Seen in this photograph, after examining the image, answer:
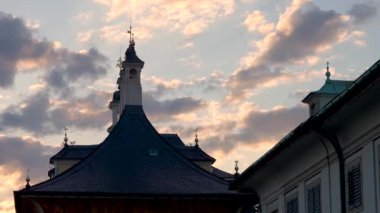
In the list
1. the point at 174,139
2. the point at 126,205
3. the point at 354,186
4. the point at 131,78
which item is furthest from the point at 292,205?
the point at 174,139

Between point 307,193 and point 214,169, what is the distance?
55.9m

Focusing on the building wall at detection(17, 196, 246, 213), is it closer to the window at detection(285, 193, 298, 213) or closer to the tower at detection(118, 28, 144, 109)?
the tower at detection(118, 28, 144, 109)

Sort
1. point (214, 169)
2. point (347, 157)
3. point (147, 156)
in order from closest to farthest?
point (347, 157) → point (147, 156) → point (214, 169)

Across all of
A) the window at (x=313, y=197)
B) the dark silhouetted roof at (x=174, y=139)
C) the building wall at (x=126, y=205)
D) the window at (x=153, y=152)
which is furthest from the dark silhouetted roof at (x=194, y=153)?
the window at (x=313, y=197)

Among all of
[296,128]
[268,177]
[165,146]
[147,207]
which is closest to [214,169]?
[165,146]

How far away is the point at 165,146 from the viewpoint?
7688 centimetres

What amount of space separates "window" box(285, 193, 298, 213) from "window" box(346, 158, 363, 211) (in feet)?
22.2

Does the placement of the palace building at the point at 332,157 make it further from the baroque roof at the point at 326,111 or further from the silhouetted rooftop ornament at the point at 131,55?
the silhouetted rooftop ornament at the point at 131,55

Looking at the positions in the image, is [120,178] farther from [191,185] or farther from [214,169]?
[214,169]

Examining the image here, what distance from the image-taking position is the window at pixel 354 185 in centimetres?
3269

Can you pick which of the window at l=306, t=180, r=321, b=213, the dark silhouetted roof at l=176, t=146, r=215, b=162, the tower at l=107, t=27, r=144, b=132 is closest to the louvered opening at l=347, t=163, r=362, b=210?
the window at l=306, t=180, r=321, b=213

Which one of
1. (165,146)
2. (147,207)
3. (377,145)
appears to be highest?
(165,146)

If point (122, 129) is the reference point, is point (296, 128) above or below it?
below

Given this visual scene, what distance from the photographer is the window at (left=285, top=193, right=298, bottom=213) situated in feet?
133
